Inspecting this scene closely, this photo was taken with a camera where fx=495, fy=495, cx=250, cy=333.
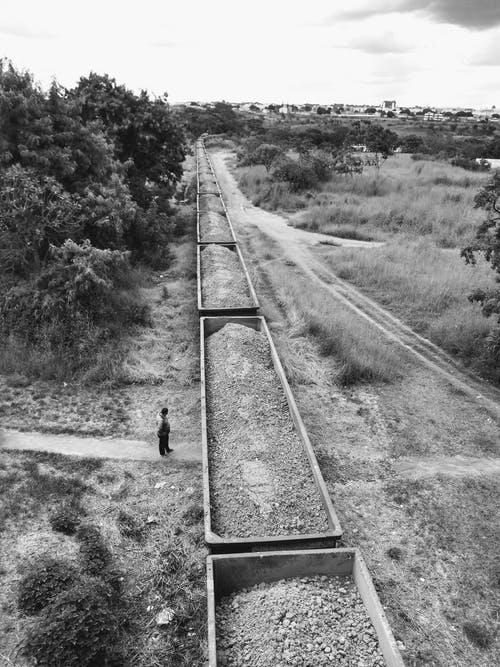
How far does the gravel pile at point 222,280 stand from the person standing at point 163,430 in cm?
532

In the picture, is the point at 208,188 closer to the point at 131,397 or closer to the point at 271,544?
the point at 131,397

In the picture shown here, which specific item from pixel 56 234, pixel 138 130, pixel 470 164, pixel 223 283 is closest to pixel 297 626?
pixel 223 283

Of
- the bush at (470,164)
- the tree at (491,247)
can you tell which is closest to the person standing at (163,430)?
the tree at (491,247)

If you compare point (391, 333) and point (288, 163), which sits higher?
point (288, 163)

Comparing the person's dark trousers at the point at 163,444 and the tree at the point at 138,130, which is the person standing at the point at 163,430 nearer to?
the person's dark trousers at the point at 163,444

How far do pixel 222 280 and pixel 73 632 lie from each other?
10.5 meters

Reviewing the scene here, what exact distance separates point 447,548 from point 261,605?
2.92 m

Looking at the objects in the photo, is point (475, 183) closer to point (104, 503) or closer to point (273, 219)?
point (273, 219)

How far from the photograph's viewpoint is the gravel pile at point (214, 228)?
19.0 m

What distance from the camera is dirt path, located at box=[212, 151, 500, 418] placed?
11.1 meters

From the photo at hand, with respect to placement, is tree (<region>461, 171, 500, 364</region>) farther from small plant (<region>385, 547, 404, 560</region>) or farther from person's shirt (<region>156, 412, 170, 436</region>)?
person's shirt (<region>156, 412, 170, 436</region>)

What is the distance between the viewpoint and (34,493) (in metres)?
7.29

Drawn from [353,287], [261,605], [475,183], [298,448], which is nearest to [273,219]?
[353,287]

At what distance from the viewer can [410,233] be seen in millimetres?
22312
